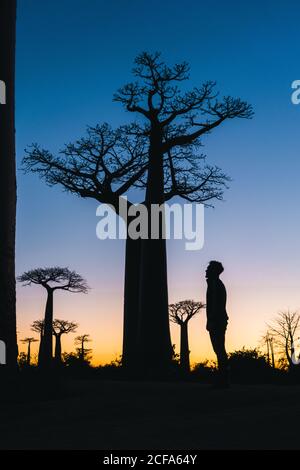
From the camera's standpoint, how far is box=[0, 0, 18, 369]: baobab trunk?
866cm

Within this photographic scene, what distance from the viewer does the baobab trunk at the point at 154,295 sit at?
15.0 meters

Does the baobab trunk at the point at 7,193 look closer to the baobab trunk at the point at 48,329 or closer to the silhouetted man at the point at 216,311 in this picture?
the silhouetted man at the point at 216,311

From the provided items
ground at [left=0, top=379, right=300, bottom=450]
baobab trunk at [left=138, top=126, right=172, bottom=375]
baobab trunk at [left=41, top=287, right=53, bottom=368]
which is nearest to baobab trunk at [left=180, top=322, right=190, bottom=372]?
baobab trunk at [left=41, top=287, right=53, bottom=368]

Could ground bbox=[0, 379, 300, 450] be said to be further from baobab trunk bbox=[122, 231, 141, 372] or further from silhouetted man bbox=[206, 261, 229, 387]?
baobab trunk bbox=[122, 231, 141, 372]

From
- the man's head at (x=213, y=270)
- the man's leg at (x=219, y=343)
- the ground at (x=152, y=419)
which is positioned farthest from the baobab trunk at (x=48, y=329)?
the ground at (x=152, y=419)

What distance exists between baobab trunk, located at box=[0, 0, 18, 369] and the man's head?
2851 mm


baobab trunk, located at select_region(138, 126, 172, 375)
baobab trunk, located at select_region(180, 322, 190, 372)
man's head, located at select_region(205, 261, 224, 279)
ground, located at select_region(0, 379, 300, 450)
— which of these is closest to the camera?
ground, located at select_region(0, 379, 300, 450)

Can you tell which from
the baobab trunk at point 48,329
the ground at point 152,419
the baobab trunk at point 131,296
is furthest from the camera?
the baobab trunk at point 48,329

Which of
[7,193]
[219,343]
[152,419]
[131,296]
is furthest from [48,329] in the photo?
[152,419]

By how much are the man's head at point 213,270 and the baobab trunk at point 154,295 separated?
650cm

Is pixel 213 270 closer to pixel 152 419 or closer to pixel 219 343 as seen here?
pixel 219 343

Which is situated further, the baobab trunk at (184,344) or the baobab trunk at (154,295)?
the baobab trunk at (184,344)

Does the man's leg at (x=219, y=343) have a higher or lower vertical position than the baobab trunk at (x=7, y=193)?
lower

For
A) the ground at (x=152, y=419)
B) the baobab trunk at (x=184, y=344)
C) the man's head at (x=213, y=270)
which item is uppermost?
the man's head at (x=213, y=270)
